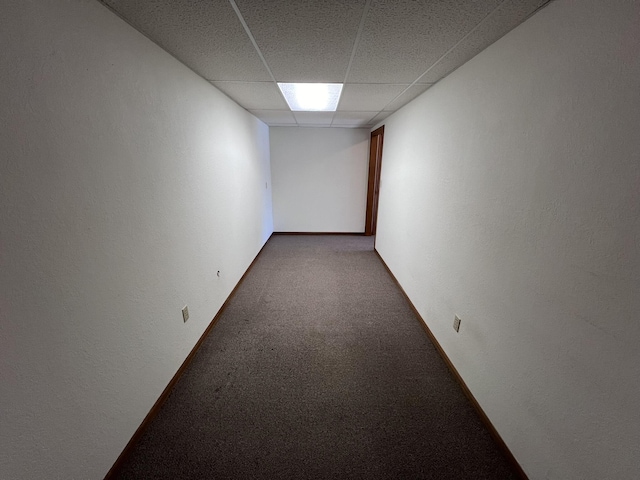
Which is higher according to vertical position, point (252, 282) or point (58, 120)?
point (58, 120)

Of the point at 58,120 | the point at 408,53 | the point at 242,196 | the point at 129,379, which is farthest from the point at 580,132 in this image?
the point at 242,196

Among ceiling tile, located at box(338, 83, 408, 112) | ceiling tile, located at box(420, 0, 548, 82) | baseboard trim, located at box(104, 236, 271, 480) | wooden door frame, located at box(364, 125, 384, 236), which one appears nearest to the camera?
ceiling tile, located at box(420, 0, 548, 82)

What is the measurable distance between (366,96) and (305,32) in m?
1.38

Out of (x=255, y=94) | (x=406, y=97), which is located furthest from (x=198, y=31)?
(x=406, y=97)

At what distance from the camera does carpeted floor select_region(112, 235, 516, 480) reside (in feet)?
4.17

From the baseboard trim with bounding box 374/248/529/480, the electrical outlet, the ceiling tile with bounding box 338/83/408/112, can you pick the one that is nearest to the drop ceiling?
the ceiling tile with bounding box 338/83/408/112

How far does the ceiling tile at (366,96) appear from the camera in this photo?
217 centimetres

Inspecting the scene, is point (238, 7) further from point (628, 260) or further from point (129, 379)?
point (129, 379)

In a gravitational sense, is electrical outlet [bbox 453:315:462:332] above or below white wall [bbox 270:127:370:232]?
below

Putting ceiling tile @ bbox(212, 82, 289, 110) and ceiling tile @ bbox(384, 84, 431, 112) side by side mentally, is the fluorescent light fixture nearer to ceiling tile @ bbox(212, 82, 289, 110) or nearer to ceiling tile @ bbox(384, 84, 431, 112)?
ceiling tile @ bbox(212, 82, 289, 110)

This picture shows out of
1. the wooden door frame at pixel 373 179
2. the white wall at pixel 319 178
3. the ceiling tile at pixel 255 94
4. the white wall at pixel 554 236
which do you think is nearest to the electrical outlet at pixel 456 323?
the white wall at pixel 554 236

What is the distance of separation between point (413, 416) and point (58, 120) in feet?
7.43

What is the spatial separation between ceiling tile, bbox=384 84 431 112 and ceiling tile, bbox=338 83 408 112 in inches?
3.1

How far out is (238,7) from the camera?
3.49 feet
